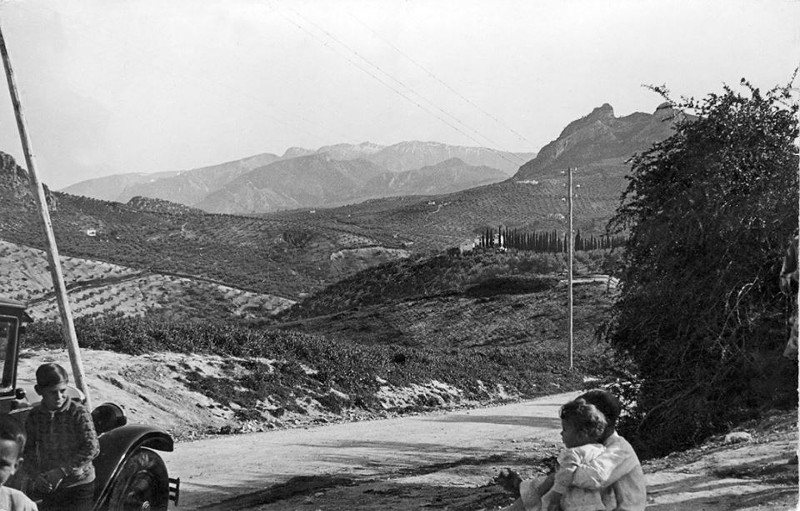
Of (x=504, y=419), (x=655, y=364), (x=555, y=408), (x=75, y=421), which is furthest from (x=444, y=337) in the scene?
(x=75, y=421)

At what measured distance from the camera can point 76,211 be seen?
83.1m

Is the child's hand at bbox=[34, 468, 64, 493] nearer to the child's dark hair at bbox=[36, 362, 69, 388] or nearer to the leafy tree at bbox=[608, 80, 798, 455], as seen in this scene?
the child's dark hair at bbox=[36, 362, 69, 388]

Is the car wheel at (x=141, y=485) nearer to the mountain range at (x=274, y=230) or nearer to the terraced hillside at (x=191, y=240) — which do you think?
the mountain range at (x=274, y=230)

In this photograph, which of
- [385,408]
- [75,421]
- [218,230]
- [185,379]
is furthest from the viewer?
[218,230]

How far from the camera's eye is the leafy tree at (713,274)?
12.9 metres

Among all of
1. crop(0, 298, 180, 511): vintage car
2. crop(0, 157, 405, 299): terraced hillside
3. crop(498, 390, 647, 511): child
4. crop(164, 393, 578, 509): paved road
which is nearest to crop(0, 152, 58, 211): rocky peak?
crop(0, 157, 405, 299): terraced hillside

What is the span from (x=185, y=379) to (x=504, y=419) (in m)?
7.74

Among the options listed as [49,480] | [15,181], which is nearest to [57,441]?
[49,480]

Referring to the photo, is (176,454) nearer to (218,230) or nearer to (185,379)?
(185,379)

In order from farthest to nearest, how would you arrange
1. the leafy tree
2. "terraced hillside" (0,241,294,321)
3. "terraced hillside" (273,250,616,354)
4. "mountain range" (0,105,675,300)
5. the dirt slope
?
"mountain range" (0,105,675,300) < "terraced hillside" (0,241,294,321) < "terraced hillside" (273,250,616,354) < the leafy tree < the dirt slope

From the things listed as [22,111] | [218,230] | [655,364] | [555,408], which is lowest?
[555,408]

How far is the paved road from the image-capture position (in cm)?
1218

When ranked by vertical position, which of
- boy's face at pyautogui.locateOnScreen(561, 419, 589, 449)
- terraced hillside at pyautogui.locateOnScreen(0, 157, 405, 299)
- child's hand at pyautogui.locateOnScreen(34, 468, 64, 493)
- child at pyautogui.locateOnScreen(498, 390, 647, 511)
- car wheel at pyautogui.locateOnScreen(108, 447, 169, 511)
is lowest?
car wheel at pyautogui.locateOnScreen(108, 447, 169, 511)

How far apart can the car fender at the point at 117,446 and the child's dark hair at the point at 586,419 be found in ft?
12.0
